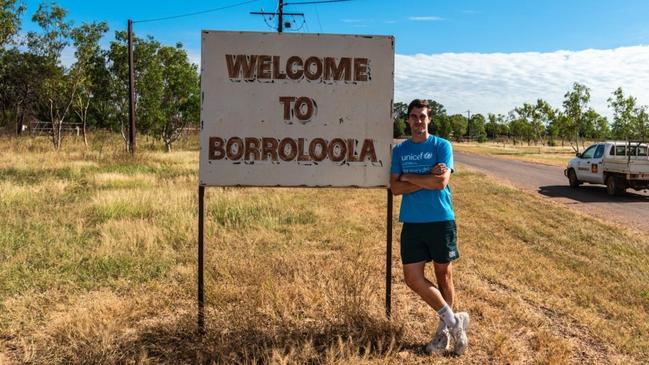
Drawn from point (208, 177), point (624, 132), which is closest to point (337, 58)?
point (208, 177)

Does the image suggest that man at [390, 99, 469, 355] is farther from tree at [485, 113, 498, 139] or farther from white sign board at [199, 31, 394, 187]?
tree at [485, 113, 498, 139]

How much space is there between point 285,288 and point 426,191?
190 cm

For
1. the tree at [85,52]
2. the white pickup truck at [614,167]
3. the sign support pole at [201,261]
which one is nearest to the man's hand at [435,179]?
the sign support pole at [201,261]

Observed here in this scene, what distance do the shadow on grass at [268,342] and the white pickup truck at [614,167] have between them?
13.5 metres

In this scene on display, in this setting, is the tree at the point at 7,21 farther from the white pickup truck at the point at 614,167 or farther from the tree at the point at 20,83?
the white pickup truck at the point at 614,167

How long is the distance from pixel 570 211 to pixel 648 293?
6.09 metres

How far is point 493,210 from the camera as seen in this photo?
35.0 ft

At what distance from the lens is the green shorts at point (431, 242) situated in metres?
3.54

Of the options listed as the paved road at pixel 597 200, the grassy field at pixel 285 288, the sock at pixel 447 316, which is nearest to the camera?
the sock at pixel 447 316

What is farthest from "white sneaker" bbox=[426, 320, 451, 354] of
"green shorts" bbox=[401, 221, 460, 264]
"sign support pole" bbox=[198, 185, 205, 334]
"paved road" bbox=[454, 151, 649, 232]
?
"paved road" bbox=[454, 151, 649, 232]

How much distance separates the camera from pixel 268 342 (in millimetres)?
3775

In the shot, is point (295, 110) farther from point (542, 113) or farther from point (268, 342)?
point (542, 113)

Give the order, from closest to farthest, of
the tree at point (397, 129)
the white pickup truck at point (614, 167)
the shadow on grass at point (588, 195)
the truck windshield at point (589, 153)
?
1. the tree at point (397, 129)
2. the shadow on grass at point (588, 195)
3. the white pickup truck at point (614, 167)
4. the truck windshield at point (589, 153)

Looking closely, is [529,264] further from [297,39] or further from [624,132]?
[624,132]
